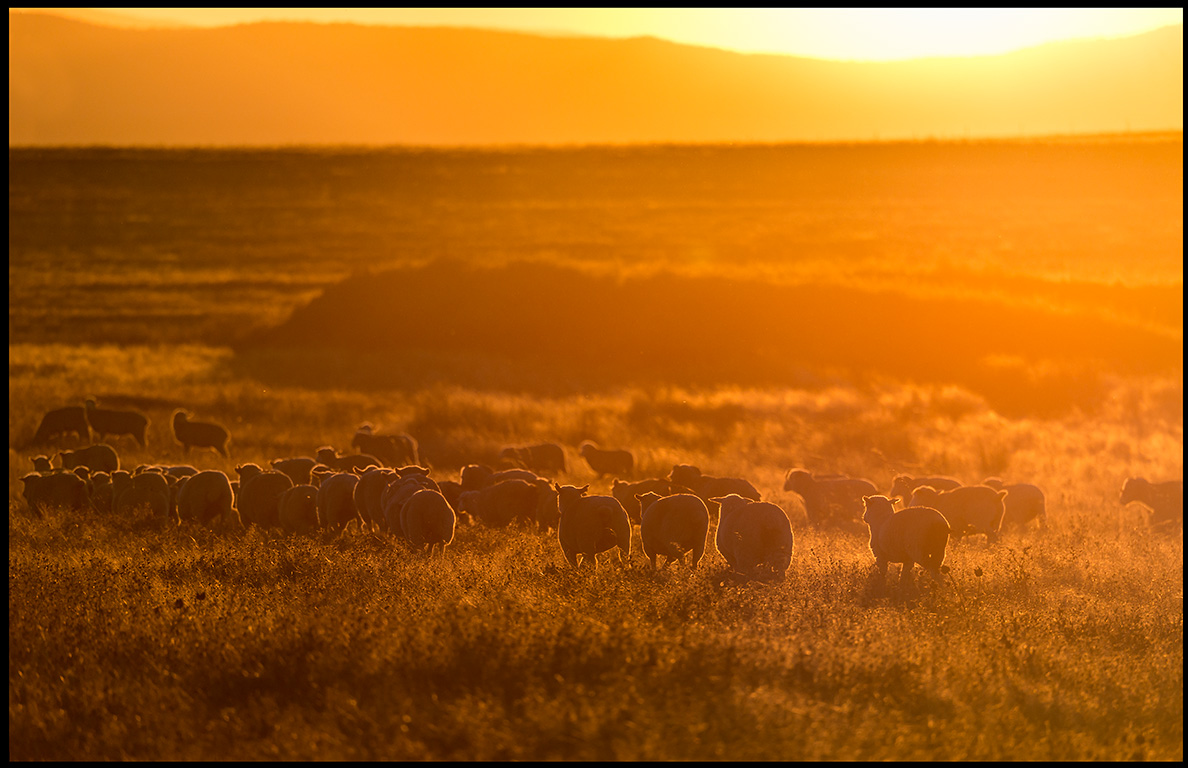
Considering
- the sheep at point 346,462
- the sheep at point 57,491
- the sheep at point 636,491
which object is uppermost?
the sheep at point 636,491

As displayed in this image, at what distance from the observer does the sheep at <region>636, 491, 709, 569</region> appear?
10.3 metres

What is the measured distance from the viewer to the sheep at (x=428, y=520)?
11.2 meters

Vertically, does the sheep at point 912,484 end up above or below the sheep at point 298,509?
above

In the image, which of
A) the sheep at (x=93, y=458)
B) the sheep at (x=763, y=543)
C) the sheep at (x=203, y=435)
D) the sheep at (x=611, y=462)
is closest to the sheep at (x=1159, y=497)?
the sheep at (x=763, y=543)

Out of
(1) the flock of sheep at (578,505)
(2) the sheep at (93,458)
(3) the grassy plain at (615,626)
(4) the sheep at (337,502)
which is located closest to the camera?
(3) the grassy plain at (615,626)

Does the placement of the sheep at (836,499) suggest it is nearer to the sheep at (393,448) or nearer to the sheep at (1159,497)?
the sheep at (1159,497)

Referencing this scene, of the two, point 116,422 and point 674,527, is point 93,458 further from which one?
point 674,527

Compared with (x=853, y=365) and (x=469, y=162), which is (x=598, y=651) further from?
(x=469, y=162)

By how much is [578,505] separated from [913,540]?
11.3 feet

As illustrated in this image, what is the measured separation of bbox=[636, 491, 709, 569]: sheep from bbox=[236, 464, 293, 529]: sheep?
5285mm

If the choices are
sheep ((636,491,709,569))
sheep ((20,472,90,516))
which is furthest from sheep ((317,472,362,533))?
sheep ((636,491,709,569))

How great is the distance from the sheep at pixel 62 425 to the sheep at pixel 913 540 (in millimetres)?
18322

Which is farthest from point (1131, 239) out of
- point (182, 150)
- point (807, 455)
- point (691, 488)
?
point (182, 150)

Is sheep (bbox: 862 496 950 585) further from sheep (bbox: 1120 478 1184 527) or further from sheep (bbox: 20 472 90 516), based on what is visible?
sheep (bbox: 20 472 90 516)
